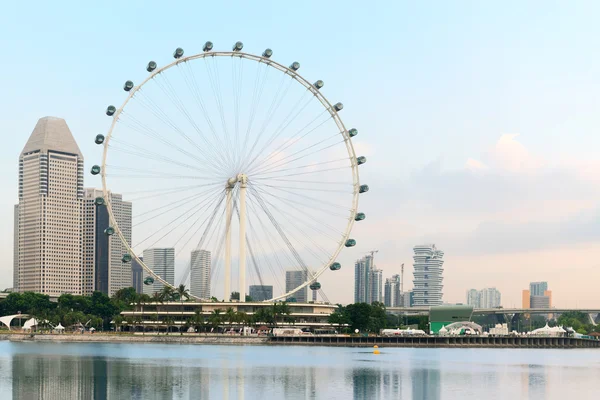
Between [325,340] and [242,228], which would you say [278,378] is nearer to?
[242,228]

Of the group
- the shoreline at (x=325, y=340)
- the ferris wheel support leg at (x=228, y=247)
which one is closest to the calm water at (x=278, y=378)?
the ferris wheel support leg at (x=228, y=247)

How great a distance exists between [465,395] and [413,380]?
1468cm

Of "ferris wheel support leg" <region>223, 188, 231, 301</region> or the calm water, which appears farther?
"ferris wheel support leg" <region>223, 188, 231, 301</region>

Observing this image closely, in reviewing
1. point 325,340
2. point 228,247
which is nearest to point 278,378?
point 228,247

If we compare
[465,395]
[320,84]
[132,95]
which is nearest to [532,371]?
[465,395]

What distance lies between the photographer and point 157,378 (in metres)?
92.4

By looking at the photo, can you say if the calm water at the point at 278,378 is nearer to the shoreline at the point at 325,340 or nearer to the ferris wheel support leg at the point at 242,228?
the ferris wheel support leg at the point at 242,228

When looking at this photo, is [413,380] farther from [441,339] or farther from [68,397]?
[441,339]

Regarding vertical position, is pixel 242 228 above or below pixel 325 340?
above

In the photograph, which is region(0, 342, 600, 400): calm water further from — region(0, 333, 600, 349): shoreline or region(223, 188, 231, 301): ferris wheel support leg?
region(0, 333, 600, 349): shoreline

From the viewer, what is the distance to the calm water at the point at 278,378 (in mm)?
80812

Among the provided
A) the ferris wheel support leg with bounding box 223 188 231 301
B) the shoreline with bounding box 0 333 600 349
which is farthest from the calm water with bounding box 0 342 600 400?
the shoreline with bounding box 0 333 600 349

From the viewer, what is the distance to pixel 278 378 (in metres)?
95.7

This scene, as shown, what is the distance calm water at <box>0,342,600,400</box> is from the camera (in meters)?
80.8
